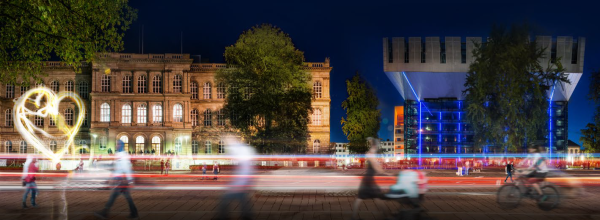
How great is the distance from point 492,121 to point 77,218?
40709 mm

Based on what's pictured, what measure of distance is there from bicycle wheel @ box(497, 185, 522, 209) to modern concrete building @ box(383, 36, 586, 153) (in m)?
53.4

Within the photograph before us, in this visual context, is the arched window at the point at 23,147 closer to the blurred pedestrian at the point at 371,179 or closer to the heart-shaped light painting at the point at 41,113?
the heart-shaped light painting at the point at 41,113

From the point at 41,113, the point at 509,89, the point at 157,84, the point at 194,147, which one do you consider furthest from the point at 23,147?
the point at 509,89

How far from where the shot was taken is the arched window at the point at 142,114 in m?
70.6

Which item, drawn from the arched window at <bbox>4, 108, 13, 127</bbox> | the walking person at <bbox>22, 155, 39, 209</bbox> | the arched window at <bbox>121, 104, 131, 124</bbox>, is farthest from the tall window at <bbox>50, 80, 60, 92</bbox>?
the walking person at <bbox>22, 155, 39, 209</bbox>

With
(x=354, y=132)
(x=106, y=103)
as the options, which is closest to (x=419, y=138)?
(x=354, y=132)

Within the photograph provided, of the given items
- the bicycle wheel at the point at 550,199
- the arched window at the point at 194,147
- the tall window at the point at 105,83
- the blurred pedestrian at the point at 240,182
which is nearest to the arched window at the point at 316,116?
the arched window at the point at 194,147

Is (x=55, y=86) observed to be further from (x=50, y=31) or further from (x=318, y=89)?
(x=50, y=31)

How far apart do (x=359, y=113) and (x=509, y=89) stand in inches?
1008

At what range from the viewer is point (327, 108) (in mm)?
73438

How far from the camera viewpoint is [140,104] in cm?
7062

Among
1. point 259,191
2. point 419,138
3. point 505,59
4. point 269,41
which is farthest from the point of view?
point 419,138

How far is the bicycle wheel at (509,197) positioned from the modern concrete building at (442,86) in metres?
53.4

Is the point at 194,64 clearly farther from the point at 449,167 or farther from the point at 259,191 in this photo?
the point at 259,191
